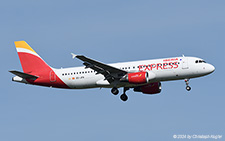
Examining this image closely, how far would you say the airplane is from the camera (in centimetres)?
5150

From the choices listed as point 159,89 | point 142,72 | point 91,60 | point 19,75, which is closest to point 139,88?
point 159,89

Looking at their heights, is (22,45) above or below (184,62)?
above

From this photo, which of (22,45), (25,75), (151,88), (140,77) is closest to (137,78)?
(140,77)

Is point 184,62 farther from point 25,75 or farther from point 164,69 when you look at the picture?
point 25,75

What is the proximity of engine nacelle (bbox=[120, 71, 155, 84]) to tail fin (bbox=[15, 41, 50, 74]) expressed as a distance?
1147 centimetres

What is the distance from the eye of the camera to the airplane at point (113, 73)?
5150 centimetres

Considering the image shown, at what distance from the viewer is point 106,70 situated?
172ft

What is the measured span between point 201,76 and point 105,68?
35.6ft

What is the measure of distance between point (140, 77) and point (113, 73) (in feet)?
11.4

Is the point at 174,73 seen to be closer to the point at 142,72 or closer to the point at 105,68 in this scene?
the point at 142,72

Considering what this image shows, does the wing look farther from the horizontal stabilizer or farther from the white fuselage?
the horizontal stabilizer

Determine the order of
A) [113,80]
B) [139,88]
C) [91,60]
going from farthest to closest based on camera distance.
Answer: [139,88] < [113,80] < [91,60]

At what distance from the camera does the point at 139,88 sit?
5728 centimetres

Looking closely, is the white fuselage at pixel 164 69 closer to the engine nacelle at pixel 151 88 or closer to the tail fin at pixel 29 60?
the engine nacelle at pixel 151 88
